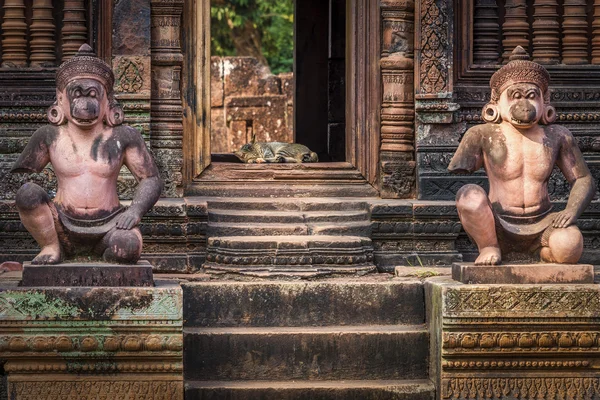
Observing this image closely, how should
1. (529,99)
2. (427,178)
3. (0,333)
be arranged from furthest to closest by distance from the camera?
(427,178), (529,99), (0,333)

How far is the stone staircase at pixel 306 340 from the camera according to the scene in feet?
25.3

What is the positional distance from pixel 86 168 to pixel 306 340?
172 cm

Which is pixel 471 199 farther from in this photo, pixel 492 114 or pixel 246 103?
pixel 246 103

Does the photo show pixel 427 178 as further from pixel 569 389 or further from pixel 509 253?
pixel 569 389

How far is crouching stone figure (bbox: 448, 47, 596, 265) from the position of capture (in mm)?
7766

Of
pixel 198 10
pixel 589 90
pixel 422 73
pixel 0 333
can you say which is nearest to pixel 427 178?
pixel 422 73

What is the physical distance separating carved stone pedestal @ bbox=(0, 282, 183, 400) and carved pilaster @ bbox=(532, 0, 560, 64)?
423cm

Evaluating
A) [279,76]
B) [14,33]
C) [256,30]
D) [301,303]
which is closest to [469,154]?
[301,303]

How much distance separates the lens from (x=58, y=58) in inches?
393

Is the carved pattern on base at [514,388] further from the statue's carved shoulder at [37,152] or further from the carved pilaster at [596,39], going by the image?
the carved pilaster at [596,39]

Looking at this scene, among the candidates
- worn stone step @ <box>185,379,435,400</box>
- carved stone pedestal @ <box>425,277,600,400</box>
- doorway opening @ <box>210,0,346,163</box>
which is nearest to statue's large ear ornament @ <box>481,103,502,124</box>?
carved stone pedestal @ <box>425,277,600,400</box>

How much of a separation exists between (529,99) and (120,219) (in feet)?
8.57

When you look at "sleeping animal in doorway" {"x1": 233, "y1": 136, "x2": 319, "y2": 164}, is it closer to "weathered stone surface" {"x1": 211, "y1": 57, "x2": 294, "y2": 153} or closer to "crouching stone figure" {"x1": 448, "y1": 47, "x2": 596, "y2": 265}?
"crouching stone figure" {"x1": 448, "y1": 47, "x2": 596, "y2": 265}

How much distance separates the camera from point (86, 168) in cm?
760
